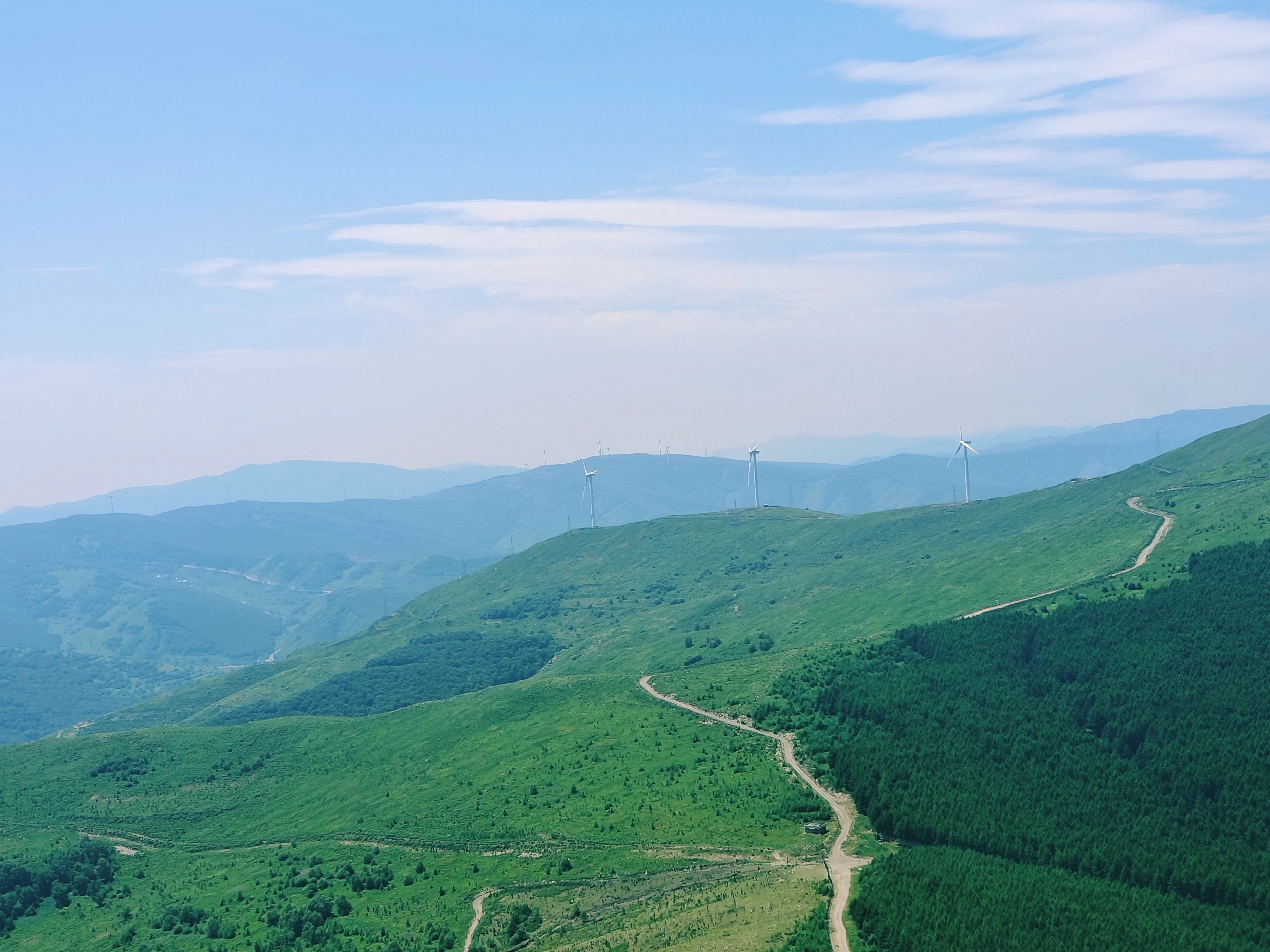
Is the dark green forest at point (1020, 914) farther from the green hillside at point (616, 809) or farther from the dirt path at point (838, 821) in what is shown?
the dirt path at point (838, 821)

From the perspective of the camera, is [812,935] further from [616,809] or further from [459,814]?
[459,814]

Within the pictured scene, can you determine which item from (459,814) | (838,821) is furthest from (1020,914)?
(459,814)

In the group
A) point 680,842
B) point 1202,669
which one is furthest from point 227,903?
point 1202,669

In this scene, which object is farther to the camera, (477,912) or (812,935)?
(477,912)

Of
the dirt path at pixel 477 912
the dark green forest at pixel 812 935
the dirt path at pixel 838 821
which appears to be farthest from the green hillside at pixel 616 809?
the dirt path at pixel 838 821

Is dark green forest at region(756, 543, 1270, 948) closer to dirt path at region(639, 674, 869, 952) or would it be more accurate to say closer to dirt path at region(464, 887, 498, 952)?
dirt path at region(639, 674, 869, 952)

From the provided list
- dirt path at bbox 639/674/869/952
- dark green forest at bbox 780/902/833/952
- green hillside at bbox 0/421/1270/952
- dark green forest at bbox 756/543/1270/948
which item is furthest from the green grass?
dark green forest at bbox 756/543/1270/948

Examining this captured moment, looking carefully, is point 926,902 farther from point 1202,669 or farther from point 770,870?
point 1202,669
